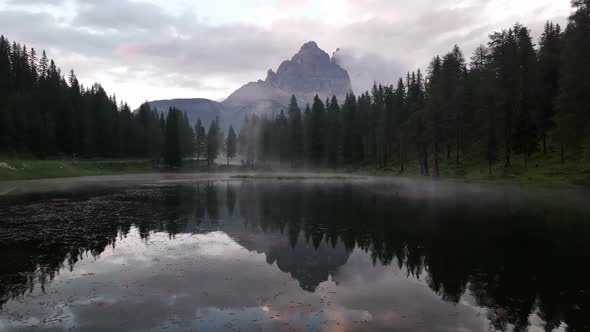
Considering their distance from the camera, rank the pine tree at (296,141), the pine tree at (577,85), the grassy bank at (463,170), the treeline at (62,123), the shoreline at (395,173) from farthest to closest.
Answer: the pine tree at (296,141), the treeline at (62,123), the grassy bank at (463,170), the shoreline at (395,173), the pine tree at (577,85)

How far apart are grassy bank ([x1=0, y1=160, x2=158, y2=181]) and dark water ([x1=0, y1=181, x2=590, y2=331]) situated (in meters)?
48.9

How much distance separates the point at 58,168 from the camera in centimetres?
8512

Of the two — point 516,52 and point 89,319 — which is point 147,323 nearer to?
point 89,319

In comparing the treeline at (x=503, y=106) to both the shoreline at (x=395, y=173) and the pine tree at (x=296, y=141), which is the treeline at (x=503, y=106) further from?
the pine tree at (x=296, y=141)

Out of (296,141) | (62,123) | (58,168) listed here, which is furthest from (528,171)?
(62,123)

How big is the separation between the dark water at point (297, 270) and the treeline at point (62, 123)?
90320 mm

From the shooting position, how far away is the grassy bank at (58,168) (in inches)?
2763

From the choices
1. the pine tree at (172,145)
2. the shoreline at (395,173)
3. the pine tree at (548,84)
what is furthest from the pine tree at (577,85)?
the pine tree at (172,145)

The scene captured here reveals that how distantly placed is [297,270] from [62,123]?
136m

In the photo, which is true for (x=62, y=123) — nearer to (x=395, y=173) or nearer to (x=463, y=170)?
(x=395, y=173)

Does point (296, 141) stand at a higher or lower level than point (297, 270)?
higher

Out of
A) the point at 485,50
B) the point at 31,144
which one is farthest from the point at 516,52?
the point at 31,144

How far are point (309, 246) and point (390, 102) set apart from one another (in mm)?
89765

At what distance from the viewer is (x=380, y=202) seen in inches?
1490
